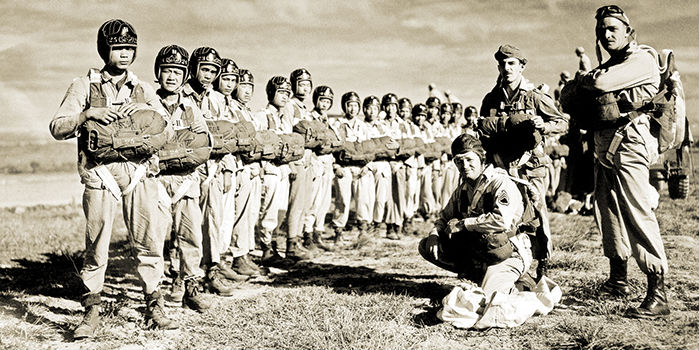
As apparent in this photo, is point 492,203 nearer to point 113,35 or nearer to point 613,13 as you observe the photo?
point 613,13

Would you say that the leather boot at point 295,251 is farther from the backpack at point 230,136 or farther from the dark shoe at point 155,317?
the dark shoe at point 155,317

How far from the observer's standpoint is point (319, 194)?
10.1 metres

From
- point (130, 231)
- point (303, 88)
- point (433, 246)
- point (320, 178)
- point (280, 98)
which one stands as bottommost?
point (433, 246)

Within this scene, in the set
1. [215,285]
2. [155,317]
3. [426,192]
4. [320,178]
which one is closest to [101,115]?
[155,317]

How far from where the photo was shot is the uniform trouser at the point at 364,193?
36.1 feet

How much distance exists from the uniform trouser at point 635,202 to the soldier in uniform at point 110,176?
442cm

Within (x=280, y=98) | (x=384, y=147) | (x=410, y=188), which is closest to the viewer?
(x=280, y=98)

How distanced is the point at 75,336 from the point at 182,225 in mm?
1462

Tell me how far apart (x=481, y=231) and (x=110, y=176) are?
346cm

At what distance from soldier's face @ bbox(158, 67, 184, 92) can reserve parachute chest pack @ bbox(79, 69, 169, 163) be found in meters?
0.58

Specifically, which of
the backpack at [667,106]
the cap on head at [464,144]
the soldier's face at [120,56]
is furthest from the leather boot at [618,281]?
the soldier's face at [120,56]

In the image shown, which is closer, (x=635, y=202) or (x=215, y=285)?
(x=635, y=202)

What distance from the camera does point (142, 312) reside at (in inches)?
245

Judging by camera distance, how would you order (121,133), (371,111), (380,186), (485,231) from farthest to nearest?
(371,111)
(380,186)
(485,231)
(121,133)
